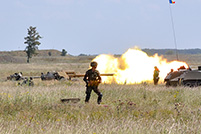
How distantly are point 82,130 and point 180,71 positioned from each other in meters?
14.6

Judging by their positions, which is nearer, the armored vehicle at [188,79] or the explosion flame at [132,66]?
the armored vehicle at [188,79]

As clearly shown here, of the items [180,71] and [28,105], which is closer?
[28,105]

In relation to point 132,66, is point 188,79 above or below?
below

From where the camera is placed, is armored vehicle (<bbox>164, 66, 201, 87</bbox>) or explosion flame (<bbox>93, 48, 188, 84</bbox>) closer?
armored vehicle (<bbox>164, 66, 201, 87</bbox>)

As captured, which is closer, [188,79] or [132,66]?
[188,79]

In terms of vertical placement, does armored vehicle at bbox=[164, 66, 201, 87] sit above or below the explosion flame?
below

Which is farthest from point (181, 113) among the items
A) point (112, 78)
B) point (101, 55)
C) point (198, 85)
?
point (101, 55)

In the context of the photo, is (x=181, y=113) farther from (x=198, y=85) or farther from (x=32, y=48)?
(x=32, y=48)

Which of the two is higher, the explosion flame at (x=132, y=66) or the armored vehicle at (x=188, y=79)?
the explosion flame at (x=132, y=66)

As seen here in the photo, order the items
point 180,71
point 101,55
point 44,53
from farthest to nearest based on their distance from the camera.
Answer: point 44,53, point 101,55, point 180,71

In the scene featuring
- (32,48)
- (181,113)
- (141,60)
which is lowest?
(181,113)

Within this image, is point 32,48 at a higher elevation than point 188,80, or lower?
higher

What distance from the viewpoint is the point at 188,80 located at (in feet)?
65.0

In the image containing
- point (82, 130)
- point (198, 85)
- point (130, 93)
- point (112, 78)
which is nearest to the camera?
point (82, 130)
